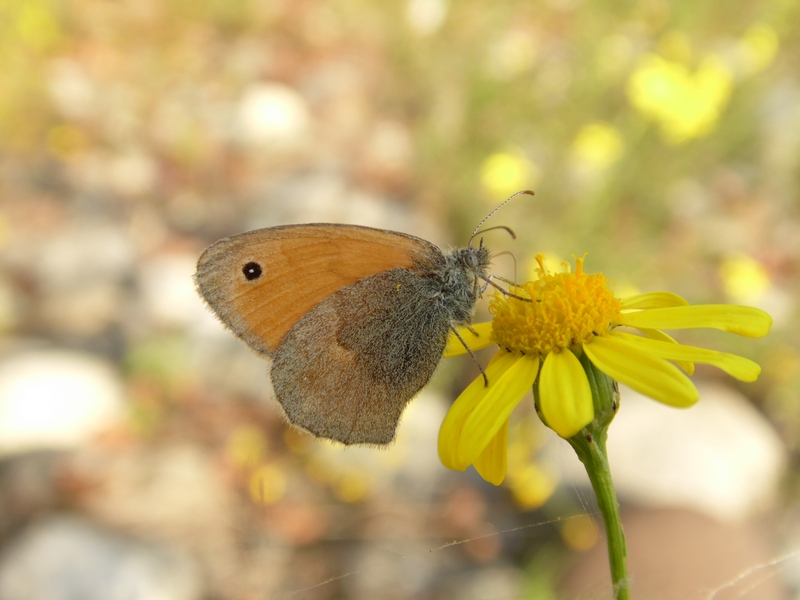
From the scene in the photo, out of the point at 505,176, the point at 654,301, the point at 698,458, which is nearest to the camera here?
the point at 654,301

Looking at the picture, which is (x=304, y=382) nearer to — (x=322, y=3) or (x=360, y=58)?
(x=360, y=58)

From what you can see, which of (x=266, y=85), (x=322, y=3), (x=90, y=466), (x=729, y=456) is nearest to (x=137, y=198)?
(x=266, y=85)

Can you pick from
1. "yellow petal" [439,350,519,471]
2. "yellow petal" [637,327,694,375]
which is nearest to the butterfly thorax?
"yellow petal" [439,350,519,471]

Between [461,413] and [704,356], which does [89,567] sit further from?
[704,356]

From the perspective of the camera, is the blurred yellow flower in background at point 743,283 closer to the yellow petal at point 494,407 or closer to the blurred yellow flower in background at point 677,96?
the blurred yellow flower in background at point 677,96

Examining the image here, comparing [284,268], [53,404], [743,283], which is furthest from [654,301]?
[53,404]

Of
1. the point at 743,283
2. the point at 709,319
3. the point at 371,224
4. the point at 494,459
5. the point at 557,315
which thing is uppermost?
the point at 371,224

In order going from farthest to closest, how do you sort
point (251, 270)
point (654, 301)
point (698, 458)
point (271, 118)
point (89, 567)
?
1. point (271, 118)
2. point (698, 458)
3. point (89, 567)
4. point (251, 270)
5. point (654, 301)
